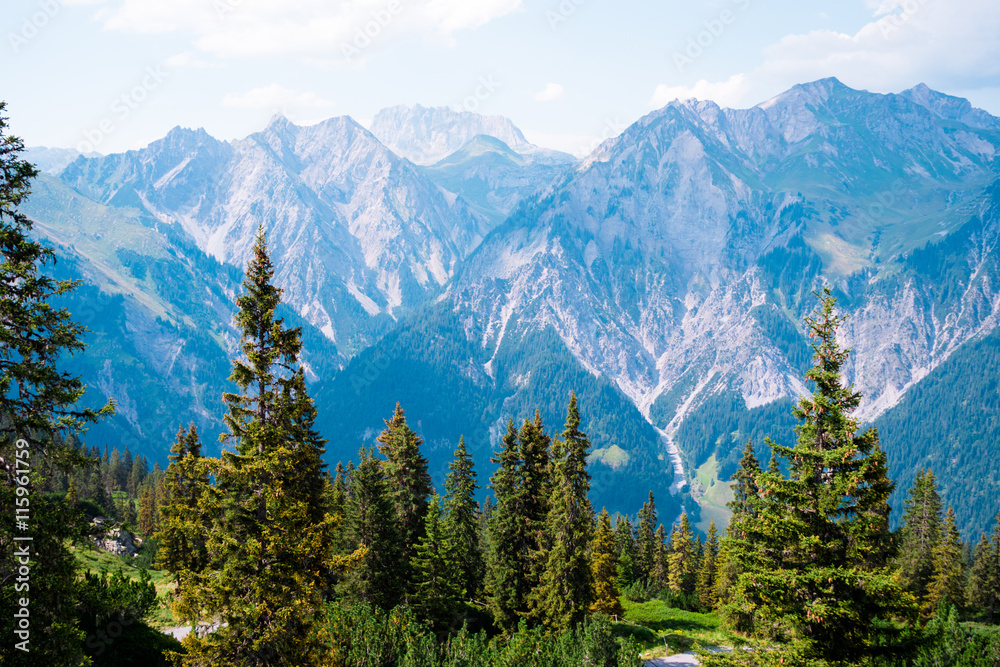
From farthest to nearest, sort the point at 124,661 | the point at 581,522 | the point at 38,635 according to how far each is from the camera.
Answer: the point at 581,522 < the point at 124,661 < the point at 38,635

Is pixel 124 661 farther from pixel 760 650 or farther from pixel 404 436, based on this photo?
pixel 404 436

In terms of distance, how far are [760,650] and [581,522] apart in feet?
68.4

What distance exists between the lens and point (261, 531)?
1852 centimetres

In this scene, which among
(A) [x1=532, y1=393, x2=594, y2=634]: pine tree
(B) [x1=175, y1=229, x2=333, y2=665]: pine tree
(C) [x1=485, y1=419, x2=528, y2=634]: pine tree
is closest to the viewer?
(B) [x1=175, y1=229, x2=333, y2=665]: pine tree

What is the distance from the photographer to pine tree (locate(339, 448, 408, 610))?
38344mm

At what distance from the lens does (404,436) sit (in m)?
44.2

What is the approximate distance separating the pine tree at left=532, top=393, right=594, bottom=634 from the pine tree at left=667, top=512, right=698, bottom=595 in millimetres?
48028

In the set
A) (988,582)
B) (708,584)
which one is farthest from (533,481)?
(988,582)

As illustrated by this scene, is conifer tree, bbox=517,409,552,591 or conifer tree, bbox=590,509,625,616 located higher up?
conifer tree, bbox=517,409,552,591

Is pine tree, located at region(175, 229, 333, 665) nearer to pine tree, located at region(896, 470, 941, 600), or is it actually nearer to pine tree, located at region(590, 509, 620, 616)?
pine tree, located at region(590, 509, 620, 616)

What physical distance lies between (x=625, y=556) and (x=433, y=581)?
2133 inches

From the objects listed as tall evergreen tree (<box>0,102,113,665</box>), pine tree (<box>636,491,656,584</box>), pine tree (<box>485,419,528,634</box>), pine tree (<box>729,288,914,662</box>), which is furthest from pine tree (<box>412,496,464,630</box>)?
pine tree (<box>636,491,656,584</box>)

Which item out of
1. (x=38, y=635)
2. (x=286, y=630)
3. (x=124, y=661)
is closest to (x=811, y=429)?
(x=286, y=630)

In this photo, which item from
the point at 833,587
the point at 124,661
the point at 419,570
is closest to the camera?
the point at 833,587
